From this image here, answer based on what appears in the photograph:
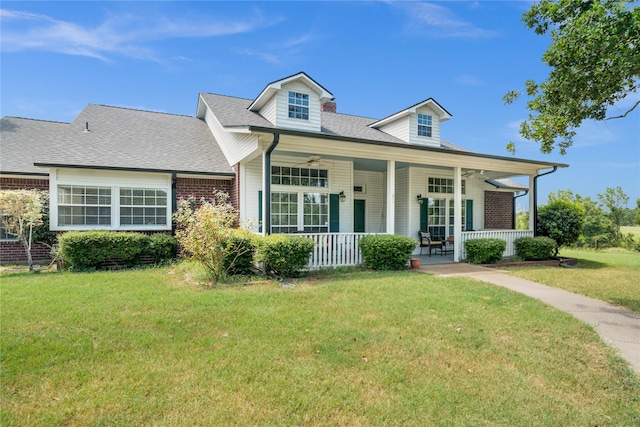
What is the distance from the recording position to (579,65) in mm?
5945

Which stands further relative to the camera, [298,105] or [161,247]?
[298,105]

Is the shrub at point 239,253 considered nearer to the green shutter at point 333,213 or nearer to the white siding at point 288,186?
the white siding at point 288,186

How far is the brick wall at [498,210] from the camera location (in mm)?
15570

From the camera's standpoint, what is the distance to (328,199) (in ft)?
37.1

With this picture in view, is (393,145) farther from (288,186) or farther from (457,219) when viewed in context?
(457,219)

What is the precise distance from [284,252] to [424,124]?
879cm

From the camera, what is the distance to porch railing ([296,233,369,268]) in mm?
9008

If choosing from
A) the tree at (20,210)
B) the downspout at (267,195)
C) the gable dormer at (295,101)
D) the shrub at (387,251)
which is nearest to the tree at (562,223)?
the shrub at (387,251)

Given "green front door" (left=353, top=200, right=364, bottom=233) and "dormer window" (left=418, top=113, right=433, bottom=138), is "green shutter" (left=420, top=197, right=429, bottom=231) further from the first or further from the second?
"dormer window" (left=418, top=113, right=433, bottom=138)

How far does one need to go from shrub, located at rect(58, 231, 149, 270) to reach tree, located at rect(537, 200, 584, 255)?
14.4 meters

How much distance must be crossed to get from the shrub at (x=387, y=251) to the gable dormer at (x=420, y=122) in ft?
17.0

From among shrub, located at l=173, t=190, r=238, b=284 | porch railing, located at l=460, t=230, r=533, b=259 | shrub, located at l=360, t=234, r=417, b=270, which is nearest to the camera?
shrub, located at l=173, t=190, r=238, b=284

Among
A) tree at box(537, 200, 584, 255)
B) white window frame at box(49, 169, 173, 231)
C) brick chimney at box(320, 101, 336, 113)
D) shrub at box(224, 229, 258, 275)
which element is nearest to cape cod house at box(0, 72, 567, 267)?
white window frame at box(49, 169, 173, 231)

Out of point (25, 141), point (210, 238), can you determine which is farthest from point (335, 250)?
point (25, 141)
